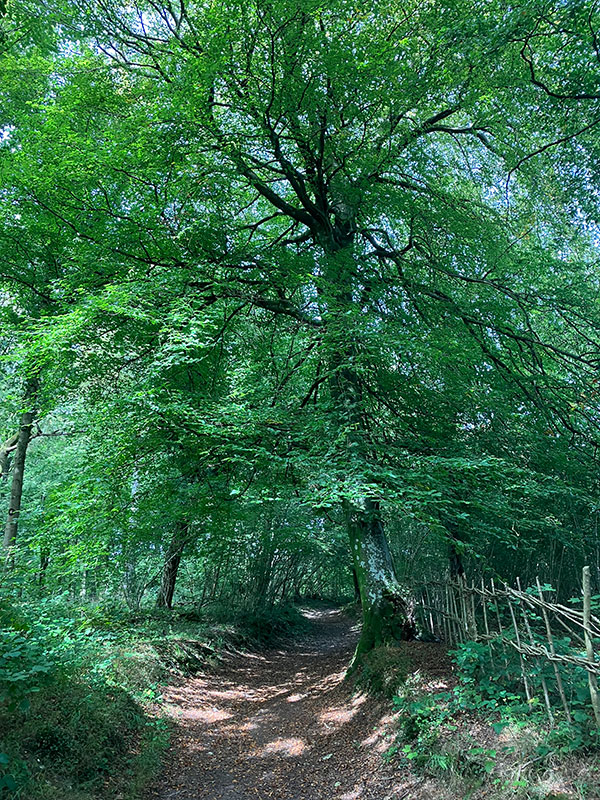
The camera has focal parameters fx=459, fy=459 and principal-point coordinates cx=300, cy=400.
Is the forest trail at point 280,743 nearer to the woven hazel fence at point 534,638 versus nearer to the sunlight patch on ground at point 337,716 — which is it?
the sunlight patch on ground at point 337,716

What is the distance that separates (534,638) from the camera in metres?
4.21

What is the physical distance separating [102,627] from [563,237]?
1059cm

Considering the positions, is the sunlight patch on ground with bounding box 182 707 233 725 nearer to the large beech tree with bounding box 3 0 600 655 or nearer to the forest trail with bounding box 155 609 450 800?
the forest trail with bounding box 155 609 450 800

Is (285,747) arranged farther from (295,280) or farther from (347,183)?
(347,183)

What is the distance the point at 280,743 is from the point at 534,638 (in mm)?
3709

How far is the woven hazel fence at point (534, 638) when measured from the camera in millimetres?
3189

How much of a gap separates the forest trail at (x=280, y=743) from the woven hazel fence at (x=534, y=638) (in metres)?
1.33

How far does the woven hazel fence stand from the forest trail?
1.33 metres

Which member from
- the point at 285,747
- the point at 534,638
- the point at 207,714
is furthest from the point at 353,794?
the point at 207,714

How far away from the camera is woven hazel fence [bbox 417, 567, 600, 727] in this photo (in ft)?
10.5

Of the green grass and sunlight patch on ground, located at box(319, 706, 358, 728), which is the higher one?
the green grass

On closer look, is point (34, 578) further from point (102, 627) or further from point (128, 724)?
point (128, 724)

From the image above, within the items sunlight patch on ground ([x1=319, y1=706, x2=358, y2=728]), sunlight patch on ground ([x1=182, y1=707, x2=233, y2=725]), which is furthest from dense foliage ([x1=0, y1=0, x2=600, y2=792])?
sunlight patch on ground ([x1=182, y1=707, x2=233, y2=725])

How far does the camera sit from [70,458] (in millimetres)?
10883
